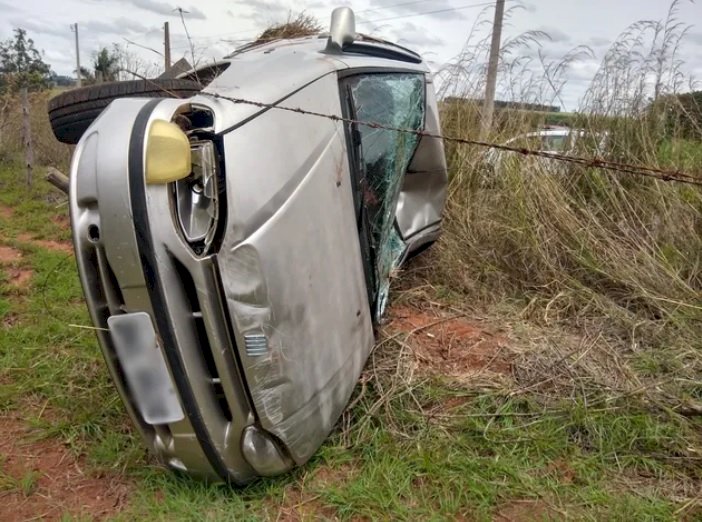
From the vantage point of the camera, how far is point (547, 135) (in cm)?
492

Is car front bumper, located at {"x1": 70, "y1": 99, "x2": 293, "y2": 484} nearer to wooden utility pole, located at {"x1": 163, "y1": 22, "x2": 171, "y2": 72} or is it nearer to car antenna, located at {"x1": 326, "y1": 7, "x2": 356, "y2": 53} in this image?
car antenna, located at {"x1": 326, "y1": 7, "x2": 356, "y2": 53}

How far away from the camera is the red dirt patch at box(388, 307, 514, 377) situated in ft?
8.86

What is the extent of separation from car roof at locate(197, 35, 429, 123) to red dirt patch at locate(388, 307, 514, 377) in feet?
4.56

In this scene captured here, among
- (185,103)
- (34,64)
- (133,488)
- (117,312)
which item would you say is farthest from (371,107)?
(34,64)

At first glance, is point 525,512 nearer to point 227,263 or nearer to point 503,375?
point 503,375

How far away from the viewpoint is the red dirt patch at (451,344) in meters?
2.70

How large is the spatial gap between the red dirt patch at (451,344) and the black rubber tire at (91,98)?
1610 mm

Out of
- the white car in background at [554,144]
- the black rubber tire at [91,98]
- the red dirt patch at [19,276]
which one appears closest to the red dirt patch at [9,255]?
the red dirt patch at [19,276]

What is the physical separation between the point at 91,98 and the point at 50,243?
3.25m

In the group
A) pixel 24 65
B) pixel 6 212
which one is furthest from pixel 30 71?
pixel 6 212

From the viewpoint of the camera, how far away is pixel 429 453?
216 cm

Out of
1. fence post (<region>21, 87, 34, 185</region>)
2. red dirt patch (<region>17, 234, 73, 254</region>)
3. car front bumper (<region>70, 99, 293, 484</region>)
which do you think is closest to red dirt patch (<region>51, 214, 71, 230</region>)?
red dirt patch (<region>17, 234, 73, 254</region>)

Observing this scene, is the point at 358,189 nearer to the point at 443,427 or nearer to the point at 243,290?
the point at 243,290

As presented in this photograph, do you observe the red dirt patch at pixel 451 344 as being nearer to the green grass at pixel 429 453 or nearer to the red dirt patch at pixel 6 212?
the green grass at pixel 429 453
